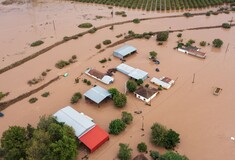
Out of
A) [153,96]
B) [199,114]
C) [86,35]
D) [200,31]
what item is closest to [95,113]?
[153,96]

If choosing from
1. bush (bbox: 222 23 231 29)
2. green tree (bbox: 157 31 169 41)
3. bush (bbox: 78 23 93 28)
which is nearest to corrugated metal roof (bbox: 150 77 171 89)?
green tree (bbox: 157 31 169 41)

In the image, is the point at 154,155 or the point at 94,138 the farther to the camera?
the point at 94,138

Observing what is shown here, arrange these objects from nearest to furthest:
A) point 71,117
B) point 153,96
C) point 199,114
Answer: point 71,117 < point 199,114 < point 153,96

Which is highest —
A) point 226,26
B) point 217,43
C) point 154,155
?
point 226,26

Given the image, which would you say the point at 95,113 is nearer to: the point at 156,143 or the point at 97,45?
the point at 156,143

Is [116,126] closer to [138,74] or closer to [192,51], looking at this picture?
[138,74]

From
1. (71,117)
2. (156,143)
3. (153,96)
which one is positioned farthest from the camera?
(153,96)

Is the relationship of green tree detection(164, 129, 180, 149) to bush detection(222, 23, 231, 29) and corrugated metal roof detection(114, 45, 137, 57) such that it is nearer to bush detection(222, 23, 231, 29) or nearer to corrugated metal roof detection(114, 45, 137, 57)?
corrugated metal roof detection(114, 45, 137, 57)

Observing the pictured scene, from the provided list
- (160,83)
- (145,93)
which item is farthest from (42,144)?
(160,83)
